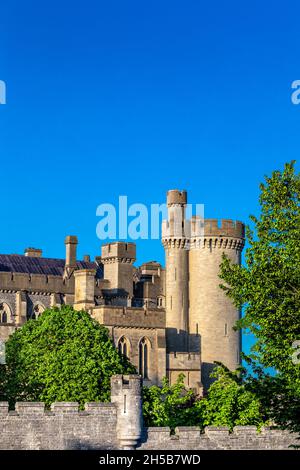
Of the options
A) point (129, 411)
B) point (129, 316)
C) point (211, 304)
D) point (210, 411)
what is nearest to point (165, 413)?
point (210, 411)

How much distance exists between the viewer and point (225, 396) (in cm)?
6309

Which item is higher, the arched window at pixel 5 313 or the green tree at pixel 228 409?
the arched window at pixel 5 313

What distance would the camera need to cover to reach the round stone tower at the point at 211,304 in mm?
92875

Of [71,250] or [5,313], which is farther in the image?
[71,250]

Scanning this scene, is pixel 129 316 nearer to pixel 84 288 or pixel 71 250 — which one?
pixel 84 288

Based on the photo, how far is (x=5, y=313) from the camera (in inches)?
3816

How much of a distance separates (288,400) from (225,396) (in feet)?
54.1

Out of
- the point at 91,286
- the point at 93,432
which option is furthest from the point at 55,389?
the point at 91,286

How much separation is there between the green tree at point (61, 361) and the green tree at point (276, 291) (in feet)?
59.0

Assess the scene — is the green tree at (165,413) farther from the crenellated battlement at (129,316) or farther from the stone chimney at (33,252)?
the stone chimney at (33,252)

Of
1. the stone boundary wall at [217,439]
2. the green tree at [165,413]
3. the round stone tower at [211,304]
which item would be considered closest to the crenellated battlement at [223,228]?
the round stone tower at [211,304]

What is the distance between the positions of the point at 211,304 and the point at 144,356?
6.55m

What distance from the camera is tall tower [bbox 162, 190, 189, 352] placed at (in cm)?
9319

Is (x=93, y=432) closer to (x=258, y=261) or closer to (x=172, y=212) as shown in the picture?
(x=258, y=261)
